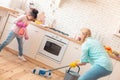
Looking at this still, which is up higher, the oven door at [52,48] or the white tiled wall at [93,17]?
the white tiled wall at [93,17]

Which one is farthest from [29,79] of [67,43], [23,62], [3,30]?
[3,30]

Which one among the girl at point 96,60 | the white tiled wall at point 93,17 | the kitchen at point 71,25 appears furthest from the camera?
the white tiled wall at point 93,17

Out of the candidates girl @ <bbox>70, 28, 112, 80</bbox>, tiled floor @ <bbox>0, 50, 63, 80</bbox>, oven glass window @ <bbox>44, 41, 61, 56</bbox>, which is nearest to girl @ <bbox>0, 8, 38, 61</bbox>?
tiled floor @ <bbox>0, 50, 63, 80</bbox>

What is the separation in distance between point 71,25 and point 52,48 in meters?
0.85

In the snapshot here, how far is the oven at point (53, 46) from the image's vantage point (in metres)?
5.11

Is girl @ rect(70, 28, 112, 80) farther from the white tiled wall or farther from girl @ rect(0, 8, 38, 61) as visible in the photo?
the white tiled wall

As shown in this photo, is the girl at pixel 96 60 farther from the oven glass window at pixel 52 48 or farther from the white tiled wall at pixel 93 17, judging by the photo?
the white tiled wall at pixel 93 17

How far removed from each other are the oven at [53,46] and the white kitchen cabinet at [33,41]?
11 centimetres

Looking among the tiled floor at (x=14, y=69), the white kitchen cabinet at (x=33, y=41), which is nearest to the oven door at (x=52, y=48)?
the white kitchen cabinet at (x=33, y=41)

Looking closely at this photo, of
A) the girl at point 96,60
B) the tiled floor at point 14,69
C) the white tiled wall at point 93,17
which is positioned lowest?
the tiled floor at point 14,69

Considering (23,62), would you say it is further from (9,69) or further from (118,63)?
(118,63)

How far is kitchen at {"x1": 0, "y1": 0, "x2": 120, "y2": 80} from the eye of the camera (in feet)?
16.7

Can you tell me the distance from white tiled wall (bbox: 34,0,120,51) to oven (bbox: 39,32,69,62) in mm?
662

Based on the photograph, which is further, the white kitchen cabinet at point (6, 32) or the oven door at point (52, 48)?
the white kitchen cabinet at point (6, 32)
